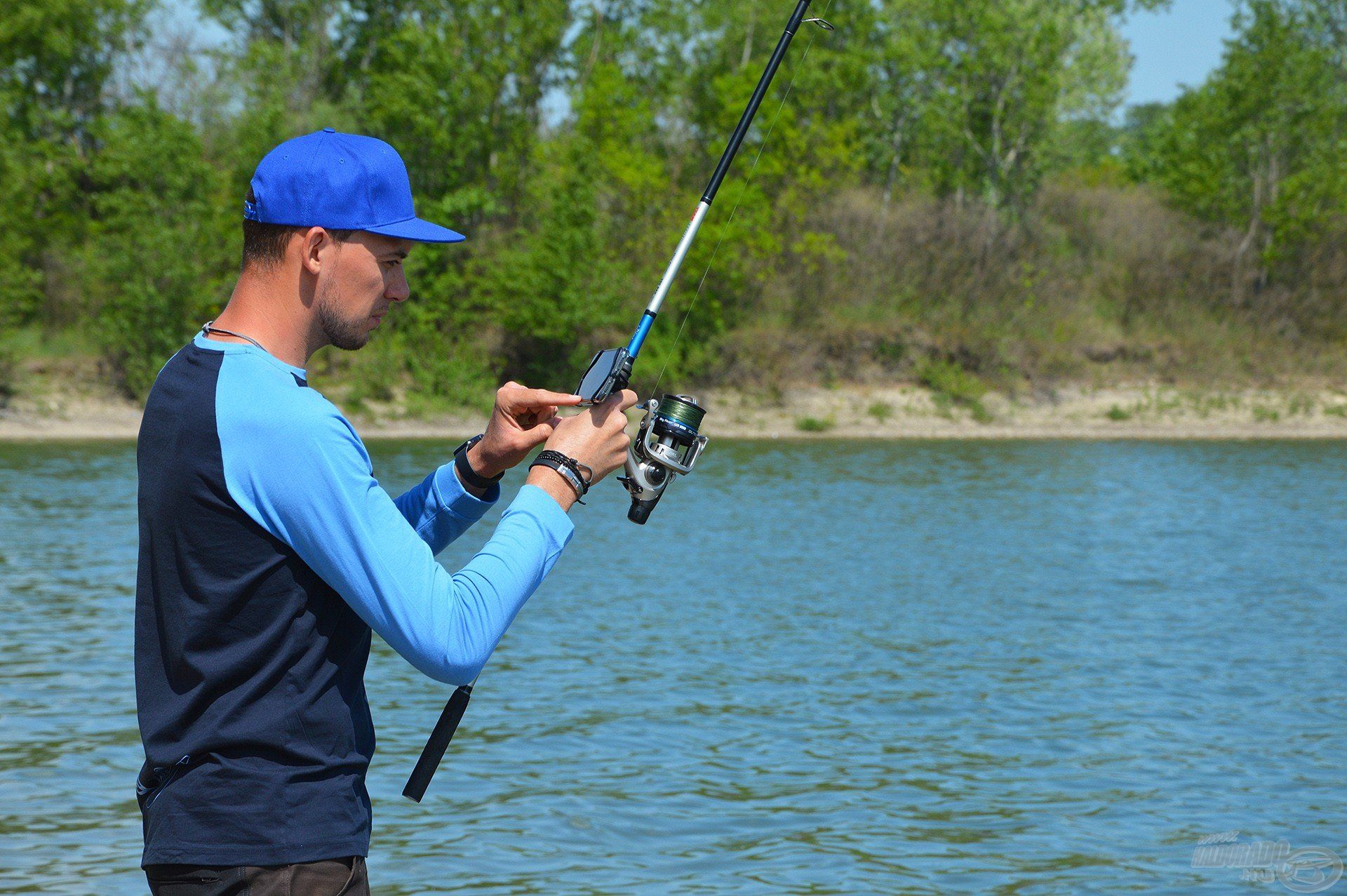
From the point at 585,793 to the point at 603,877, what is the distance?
1.10 meters

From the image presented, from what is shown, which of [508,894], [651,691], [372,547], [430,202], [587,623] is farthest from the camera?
[430,202]

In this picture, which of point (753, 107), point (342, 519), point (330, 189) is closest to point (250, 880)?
point (342, 519)

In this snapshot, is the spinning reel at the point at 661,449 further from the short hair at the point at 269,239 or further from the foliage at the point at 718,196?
the foliage at the point at 718,196

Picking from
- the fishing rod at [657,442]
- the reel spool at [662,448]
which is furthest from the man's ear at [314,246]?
the reel spool at [662,448]

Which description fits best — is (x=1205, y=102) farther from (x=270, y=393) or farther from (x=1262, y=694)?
(x=270, y=393)

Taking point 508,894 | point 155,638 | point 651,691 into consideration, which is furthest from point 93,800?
point 155,638

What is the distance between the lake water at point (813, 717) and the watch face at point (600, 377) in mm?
3579

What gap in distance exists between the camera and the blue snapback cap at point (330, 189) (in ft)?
6.31

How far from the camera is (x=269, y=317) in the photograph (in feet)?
6.42

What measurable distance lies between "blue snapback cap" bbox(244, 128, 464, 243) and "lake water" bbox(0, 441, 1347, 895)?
415 cm

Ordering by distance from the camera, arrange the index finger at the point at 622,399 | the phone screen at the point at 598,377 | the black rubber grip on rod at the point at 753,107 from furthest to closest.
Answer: the black rubber grip on rod at the point at 753,107 < the phone screen at the point at 598,377 < the index finger at the point at 622,399

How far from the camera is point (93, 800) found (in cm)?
646

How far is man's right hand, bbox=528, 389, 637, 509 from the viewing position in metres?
2.08

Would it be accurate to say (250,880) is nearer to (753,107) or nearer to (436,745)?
(436,745)
